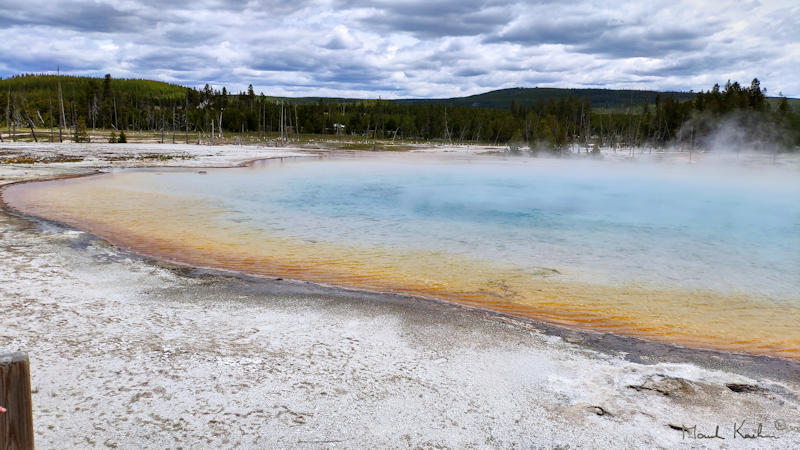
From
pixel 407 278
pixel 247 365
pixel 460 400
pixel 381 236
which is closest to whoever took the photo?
pixel 460 400

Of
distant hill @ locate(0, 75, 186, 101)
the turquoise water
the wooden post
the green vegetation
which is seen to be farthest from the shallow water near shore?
distant hill @ locate(0, 75, 186, 101)

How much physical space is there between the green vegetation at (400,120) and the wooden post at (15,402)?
48183mm

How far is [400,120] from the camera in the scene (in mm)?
100312

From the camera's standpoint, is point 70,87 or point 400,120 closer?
point 400,120

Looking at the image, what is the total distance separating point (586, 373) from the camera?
16.3 feet

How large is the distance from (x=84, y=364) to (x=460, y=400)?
3.03m

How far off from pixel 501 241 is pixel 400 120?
89.7m

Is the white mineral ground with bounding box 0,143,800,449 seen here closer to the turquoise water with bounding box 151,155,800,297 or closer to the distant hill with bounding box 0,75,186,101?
the turquoise water with bounding box 151,155,800,297

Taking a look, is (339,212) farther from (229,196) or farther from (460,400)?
(460,400)

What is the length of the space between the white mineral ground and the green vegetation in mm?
44595

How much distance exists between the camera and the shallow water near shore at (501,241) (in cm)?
776

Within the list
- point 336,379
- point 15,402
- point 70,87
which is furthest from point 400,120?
point 15,402

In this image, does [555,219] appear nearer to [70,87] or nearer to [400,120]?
[400,120]

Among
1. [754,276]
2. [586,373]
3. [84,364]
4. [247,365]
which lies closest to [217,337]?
[247,365]
